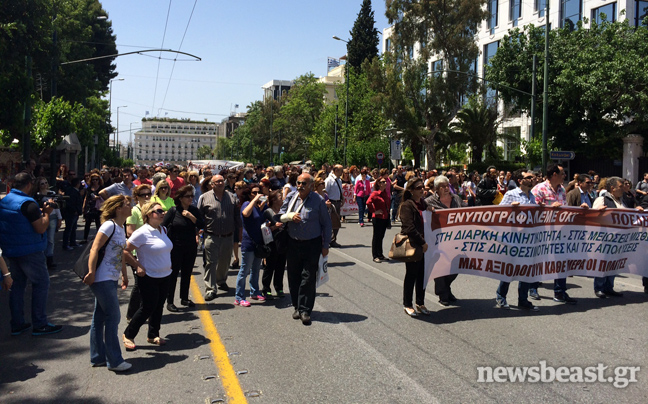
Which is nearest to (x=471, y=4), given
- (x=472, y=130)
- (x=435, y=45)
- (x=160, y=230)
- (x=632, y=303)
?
(x=435, y=45)

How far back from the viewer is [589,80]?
95.2ft

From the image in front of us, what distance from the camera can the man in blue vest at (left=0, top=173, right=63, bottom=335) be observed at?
6.74 m

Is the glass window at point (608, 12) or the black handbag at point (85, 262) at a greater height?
the glass window at point (608, 12)

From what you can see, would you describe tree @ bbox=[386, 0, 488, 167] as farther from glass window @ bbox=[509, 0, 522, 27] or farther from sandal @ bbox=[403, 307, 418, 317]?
sandal @ bbox=[403, 307, 418, 317]

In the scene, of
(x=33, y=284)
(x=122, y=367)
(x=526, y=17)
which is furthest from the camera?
(x=526, y=17)

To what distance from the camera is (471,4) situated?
137 feet

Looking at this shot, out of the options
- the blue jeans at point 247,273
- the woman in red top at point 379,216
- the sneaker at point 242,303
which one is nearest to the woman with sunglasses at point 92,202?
the woman in red top at point 379,216

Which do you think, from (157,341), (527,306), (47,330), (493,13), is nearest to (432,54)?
(493,13)

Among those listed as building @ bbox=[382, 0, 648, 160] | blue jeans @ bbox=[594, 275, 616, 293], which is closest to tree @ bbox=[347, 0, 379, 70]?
building @ bbox=[382, 0, 648, 160]

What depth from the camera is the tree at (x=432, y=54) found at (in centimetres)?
4231

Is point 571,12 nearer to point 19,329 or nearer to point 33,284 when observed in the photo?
point 33,284

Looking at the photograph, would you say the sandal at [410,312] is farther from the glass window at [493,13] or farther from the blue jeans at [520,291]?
the glass window at [493,13]

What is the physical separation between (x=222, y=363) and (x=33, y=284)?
2.70 metres

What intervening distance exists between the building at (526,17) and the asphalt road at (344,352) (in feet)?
102
